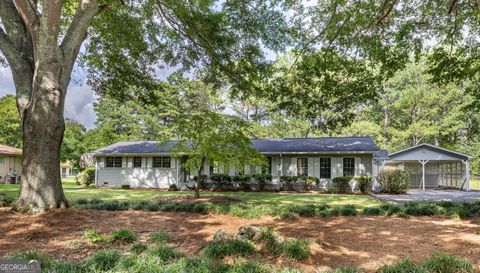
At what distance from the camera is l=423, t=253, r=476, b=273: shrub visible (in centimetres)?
366

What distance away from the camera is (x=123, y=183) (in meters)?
21.7

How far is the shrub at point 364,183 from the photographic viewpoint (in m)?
17.7

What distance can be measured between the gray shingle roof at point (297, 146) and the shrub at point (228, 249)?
13.2 meters

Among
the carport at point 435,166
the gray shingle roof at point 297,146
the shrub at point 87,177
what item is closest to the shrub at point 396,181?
the gray shingle roof at point 297,146

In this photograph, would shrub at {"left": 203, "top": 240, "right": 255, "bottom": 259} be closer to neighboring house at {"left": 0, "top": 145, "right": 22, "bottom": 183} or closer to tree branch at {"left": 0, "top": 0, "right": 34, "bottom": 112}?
tree branch at {"left": 0, "top": 0, "right": 34, "bottom": 112}

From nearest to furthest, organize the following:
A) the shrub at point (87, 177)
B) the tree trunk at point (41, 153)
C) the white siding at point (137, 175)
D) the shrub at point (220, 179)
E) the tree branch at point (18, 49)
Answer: the tree trunk at point (41, 153) → the tree branch at point (18, 49) → the shrub at point (220, 179) → the white siding at point (137, 175) → the shrub at point (87, 177)

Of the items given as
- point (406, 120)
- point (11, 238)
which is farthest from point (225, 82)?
point (406, 120)

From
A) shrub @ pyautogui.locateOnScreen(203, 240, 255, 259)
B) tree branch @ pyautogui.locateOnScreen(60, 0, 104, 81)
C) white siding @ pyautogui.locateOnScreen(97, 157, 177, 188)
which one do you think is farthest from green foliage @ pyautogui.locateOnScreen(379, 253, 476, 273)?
white siding @ pyautogui.locateOnScreen(97, 157, 177, 188)

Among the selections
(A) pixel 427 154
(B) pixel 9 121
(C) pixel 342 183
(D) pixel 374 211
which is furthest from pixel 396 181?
(B) pixel 9 121

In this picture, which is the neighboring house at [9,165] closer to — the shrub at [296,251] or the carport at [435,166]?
the shrub at [296,251]

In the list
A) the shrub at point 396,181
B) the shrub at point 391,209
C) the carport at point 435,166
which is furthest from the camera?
the carport at point 435,166

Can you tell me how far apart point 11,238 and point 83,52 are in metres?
10.1

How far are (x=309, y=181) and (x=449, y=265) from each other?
14974 millimetres

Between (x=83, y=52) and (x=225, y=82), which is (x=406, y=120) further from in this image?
(x=83, y=52)
